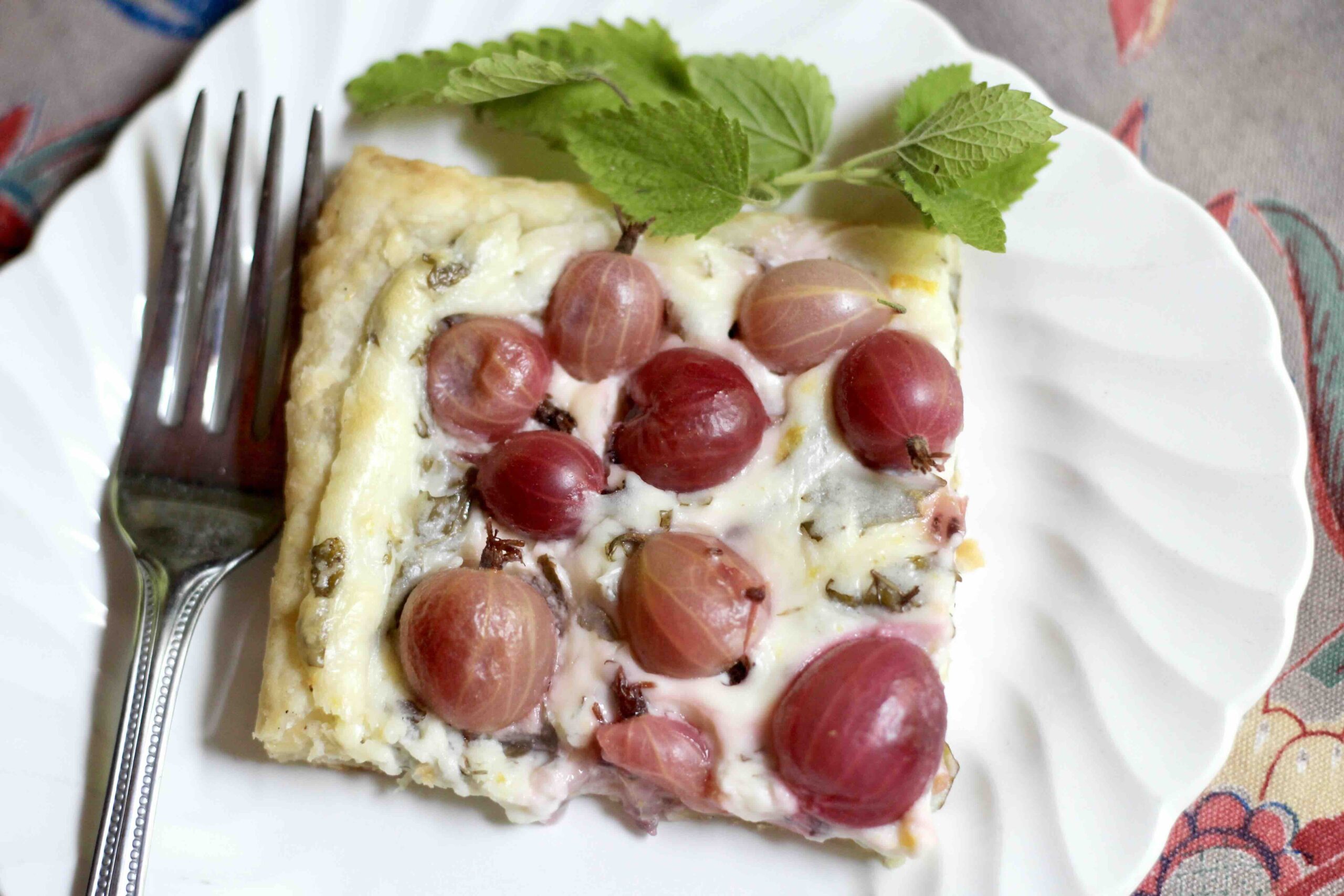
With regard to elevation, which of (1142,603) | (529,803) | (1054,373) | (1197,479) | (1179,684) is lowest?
(529,803)

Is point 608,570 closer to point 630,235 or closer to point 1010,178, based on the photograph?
point 630,235

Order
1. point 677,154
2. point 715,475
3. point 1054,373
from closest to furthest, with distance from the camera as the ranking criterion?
point 715,475 → point 677,154 → point 1054,373

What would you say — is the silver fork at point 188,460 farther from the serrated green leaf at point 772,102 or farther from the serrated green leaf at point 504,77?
the serrated green leaf at point 772,102

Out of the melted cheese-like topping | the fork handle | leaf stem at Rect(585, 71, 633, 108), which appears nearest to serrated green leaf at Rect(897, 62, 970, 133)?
the melted cheese-like topping

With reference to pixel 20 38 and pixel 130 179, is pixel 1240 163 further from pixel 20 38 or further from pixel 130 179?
pixel 20 38

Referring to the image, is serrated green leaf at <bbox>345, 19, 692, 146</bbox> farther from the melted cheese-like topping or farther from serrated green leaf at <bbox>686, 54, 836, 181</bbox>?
the melted cheese-like topping

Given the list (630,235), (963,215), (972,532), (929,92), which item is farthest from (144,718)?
(929,92)

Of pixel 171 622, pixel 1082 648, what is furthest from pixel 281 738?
pixel 1082 648
